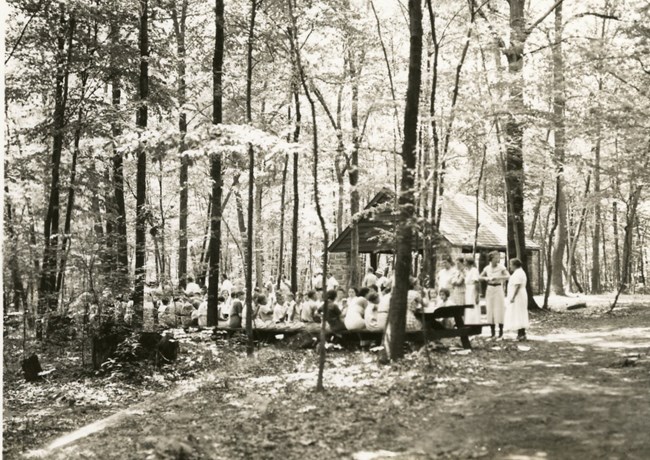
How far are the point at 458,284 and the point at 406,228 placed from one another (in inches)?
184

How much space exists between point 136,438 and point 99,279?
177 inches

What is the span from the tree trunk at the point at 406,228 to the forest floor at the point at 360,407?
1.70ft

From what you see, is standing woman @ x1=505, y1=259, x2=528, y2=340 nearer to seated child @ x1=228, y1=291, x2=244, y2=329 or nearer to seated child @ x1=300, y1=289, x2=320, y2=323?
seated child @ x1=300, y1=289, x2=320, y2=323

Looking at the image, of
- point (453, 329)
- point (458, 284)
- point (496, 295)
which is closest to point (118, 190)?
point (458, 284)

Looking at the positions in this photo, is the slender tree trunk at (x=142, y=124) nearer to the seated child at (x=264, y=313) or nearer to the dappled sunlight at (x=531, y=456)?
the seated child at (x=264, y=313)

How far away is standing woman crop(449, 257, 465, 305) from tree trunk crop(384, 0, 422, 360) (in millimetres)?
4111

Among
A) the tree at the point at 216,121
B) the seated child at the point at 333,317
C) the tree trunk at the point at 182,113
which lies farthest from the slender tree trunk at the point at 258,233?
the seated child at the point at 333,317

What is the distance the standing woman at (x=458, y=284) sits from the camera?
13383 mm

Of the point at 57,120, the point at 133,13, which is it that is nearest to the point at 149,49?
the point at 133,13

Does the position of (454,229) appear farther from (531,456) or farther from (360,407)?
(531,456)

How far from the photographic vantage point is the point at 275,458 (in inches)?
214

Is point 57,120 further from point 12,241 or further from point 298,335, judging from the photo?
point 298,335

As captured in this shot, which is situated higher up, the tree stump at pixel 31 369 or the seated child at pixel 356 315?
the seated child at pixel 356 315

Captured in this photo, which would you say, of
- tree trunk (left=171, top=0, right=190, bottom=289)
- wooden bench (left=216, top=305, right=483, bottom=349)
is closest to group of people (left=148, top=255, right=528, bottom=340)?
wooden bench (left=216, top=305, right=483, bottom=349)
